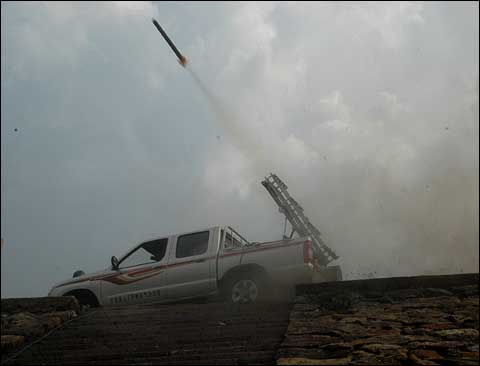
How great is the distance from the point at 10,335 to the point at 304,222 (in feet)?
31.0

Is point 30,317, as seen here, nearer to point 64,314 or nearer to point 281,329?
point 64,314

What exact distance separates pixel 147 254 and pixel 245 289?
2.42 m

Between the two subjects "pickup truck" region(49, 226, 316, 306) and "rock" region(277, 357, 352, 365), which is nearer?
"rock" region(277, 357, 352, 365)

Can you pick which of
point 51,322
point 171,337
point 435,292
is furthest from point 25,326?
point 435,292

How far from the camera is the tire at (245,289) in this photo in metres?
10.1

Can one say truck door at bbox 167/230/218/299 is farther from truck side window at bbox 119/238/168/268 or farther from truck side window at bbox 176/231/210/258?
truck side window at bbox 119/238/168/268

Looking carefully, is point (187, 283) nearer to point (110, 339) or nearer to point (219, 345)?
point (110, 339)

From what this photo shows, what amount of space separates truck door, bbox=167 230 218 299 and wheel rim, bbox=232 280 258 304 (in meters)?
0.48

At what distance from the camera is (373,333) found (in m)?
6.80

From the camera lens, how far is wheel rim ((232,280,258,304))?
10.1 meters

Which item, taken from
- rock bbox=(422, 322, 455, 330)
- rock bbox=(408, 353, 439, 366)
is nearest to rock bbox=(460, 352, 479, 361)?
rock bbox=(408, 353, 439, 366)

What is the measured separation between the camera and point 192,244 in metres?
11.0

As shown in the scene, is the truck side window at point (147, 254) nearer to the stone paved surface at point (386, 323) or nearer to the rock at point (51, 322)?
the rock at point (51, 322)

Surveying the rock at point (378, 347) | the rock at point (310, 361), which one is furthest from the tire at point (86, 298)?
the rock at point (378, 347)
